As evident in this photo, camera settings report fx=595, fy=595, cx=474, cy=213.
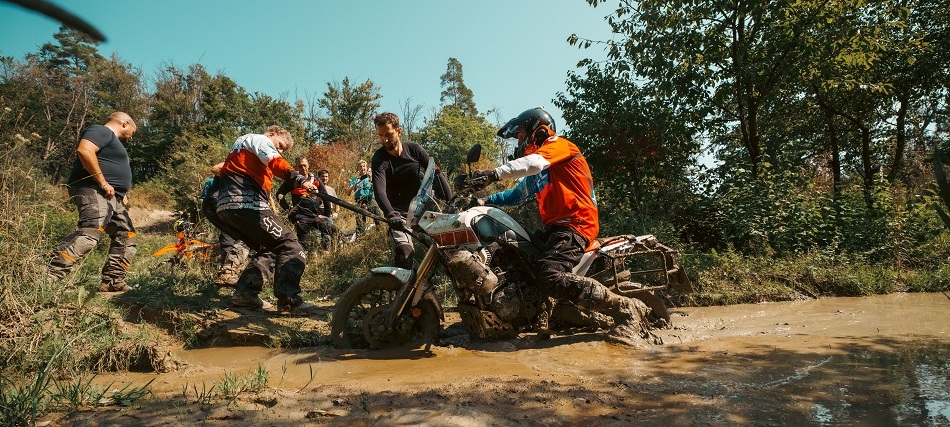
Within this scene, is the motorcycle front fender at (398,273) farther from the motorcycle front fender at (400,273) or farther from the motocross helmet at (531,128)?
the motocross helmet at (531,128)

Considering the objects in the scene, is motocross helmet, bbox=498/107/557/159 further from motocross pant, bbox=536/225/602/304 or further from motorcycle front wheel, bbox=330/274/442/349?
motorcycle front wheel, bbox=330/274/442/349

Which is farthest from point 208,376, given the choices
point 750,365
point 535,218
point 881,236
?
point 881,236

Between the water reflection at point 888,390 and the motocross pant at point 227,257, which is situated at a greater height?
the motocross pant at point 227,257

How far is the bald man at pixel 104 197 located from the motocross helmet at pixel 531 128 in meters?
3.83

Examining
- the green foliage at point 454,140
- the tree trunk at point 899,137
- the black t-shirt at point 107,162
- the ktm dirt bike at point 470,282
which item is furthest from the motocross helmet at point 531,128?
the green foliage at point 454,140

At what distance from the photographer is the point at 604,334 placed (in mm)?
4895

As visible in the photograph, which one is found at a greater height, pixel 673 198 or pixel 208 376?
pixel 673 198

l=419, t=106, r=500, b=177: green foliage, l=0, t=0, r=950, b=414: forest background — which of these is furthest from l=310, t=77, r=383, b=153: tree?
l=0, t=0, r=950, b=414: forest background

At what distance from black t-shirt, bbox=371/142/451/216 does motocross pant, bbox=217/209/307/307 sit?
3.25ft

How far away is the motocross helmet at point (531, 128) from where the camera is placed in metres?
4.98

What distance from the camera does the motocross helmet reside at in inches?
196

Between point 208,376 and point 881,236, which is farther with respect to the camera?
point 881,236

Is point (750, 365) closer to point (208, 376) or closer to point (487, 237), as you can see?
point (487, 237)

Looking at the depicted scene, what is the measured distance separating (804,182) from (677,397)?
8.22m
